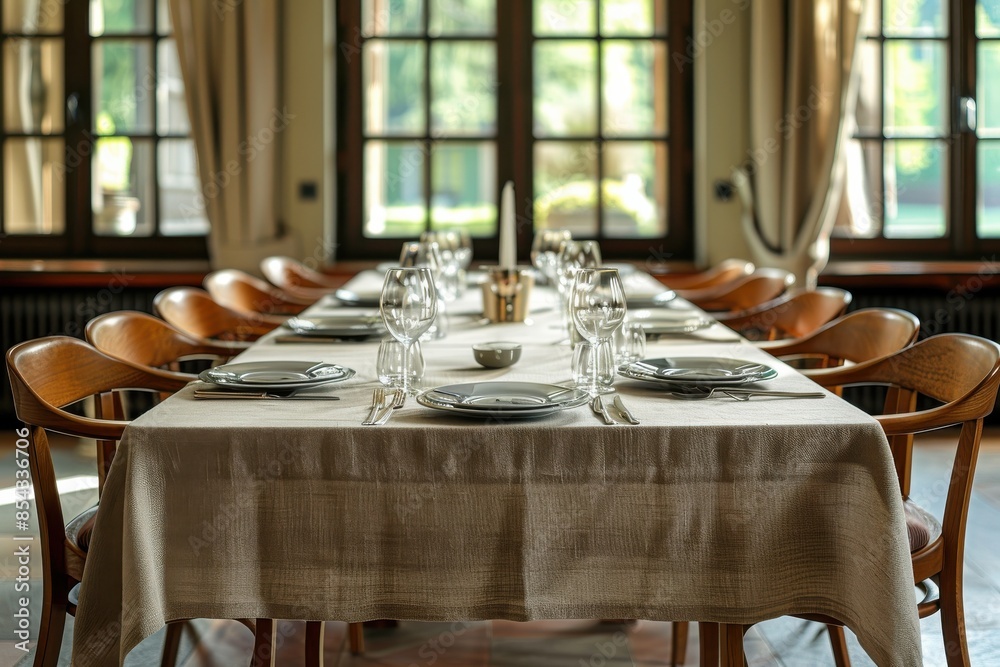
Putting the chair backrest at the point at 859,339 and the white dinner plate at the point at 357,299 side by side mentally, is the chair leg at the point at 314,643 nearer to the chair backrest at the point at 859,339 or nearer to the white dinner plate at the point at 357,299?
the chair backrest at the point at 859,339

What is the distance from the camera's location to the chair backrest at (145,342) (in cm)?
230

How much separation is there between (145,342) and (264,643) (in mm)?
1049

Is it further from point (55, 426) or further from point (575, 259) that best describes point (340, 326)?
point (55, 426)

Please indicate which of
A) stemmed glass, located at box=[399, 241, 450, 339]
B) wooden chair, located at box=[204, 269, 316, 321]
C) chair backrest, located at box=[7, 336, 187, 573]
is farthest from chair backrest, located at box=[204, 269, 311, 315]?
chair backrest, located at box=[7, 336, 187, 573]

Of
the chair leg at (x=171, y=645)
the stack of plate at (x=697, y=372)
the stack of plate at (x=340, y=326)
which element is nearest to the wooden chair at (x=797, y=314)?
the stack of plate at (x=697, y=372)

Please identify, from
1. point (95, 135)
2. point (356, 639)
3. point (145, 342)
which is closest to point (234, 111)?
point (95, 135)

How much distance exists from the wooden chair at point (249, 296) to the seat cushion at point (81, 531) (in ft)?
4.90

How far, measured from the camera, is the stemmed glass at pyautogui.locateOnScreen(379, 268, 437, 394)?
1721 mm

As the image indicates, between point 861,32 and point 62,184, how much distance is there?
3.68m

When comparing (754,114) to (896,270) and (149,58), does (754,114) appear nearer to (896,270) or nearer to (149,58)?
(896,270)

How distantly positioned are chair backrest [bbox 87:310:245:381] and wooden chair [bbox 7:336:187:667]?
22cm

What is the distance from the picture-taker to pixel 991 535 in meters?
3.32

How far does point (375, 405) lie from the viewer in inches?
61.5

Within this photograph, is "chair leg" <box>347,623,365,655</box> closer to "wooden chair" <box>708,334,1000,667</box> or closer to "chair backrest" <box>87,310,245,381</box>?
"chair backrest" <box>87,310,245,381</box>
